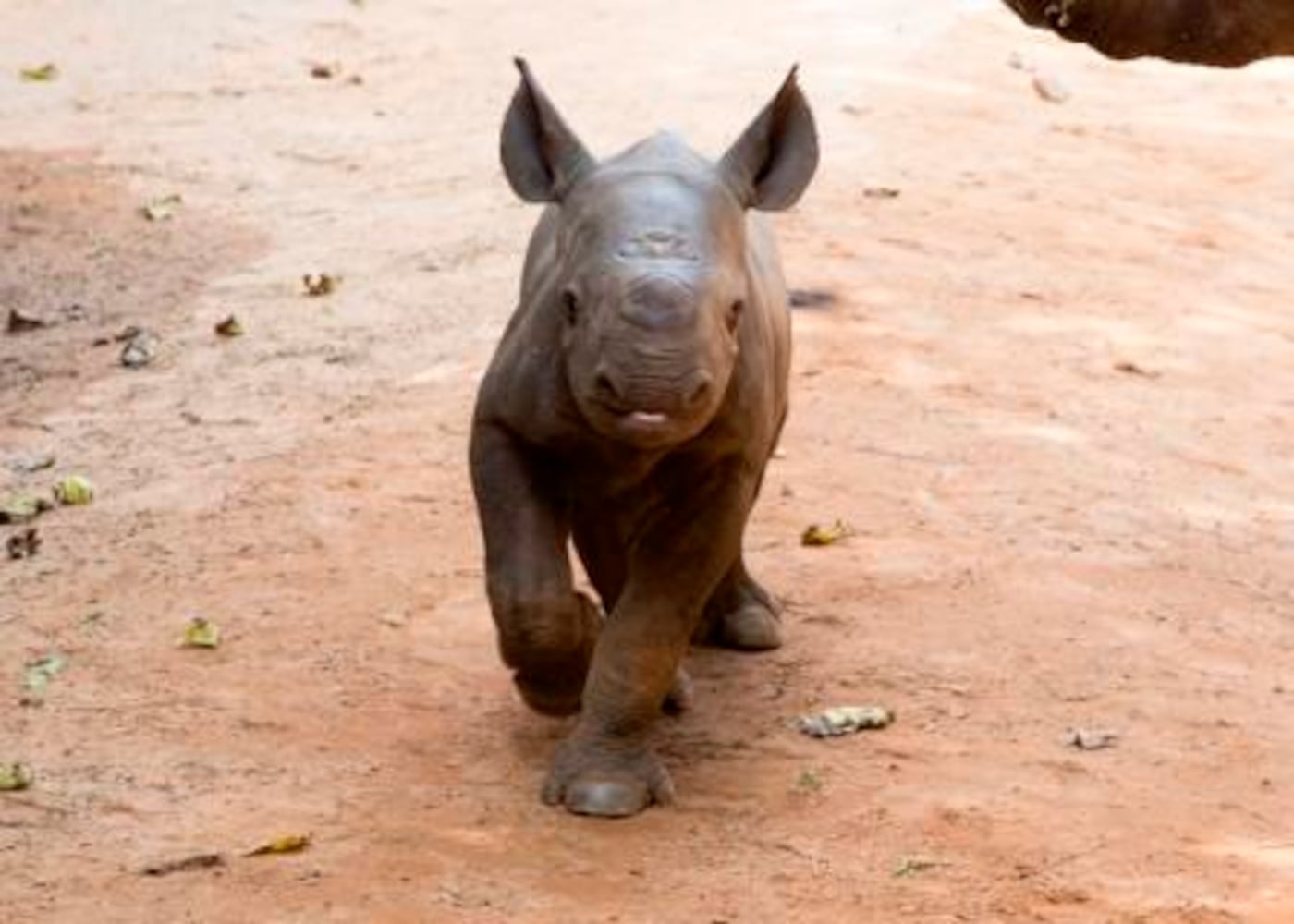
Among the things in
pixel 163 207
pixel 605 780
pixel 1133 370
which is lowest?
pixel 163 207

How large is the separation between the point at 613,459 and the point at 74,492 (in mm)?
3160

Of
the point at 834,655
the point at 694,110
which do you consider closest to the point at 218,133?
the point at 694,110

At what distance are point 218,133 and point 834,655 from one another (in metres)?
7.30

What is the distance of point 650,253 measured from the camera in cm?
588

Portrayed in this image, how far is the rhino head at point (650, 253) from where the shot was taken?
5.71 meters

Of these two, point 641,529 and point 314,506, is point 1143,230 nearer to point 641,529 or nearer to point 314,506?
point 314,506

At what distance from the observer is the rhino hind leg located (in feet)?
24.9

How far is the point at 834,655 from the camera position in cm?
754

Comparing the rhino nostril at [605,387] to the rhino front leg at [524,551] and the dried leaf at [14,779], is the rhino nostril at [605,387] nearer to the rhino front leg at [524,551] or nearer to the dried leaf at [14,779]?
the rhino front leg at [524,551]

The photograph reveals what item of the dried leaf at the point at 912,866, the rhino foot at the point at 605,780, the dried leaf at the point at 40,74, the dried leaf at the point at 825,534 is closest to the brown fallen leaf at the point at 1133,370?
the dried leaf at the point at 825,534

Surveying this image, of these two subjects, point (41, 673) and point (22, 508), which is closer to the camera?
point (41, 673)

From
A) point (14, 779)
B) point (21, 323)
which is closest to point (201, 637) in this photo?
point (14, 779)

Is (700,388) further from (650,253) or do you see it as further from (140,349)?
(140,349)

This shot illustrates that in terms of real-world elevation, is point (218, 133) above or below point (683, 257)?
below
